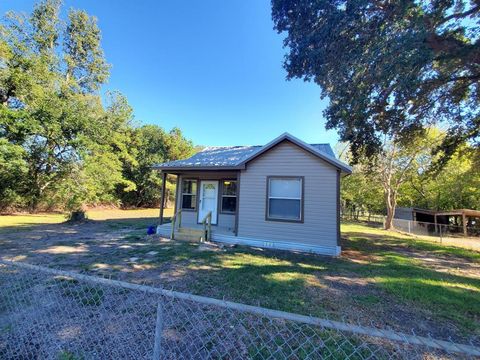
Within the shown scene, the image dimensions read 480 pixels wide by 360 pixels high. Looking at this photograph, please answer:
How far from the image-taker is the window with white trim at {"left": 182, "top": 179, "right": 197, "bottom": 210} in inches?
439

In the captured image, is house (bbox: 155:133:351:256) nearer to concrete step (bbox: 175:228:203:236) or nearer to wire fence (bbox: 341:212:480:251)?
concrete step (bbox: 175:228:203:236)

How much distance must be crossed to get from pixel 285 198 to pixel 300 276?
3.47 metres

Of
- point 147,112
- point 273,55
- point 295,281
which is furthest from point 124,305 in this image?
point 147,112

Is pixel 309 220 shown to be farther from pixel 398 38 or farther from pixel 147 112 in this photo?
pixel 147 112

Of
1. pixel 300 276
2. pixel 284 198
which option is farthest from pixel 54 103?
pixel 300 276

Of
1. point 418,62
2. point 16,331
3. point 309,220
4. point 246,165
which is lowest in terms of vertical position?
point 16,331

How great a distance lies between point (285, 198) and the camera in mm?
8555

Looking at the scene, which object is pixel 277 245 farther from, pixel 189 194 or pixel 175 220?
pixel 189 194

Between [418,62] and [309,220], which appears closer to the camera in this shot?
[418,62]

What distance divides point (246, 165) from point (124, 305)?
6228 millimetres

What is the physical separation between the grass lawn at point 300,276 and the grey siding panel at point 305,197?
0.81 metres

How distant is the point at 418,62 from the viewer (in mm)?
6066

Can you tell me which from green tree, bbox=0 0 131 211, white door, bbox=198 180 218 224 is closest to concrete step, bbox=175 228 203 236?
white door, bbox=198 180 218 224

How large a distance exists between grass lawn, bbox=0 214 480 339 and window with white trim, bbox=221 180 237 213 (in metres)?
2.51
